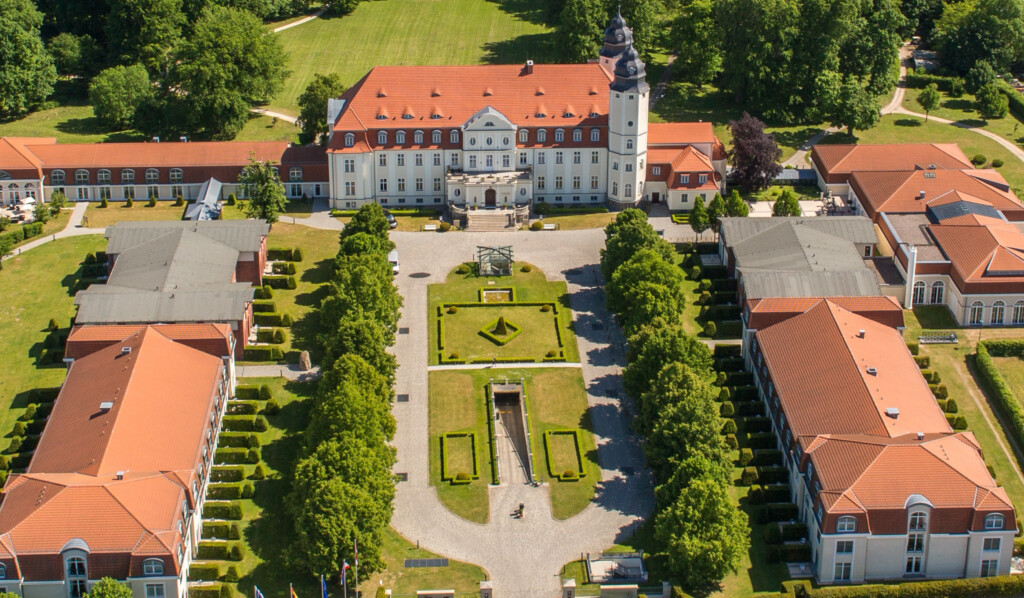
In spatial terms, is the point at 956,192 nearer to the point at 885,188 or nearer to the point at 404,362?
the point at 885,188

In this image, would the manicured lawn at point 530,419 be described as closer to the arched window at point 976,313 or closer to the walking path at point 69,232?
the arched window at point 976,313

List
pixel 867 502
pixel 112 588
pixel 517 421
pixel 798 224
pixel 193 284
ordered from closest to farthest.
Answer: pixel 112 588 → pixel 867 502 → pixel 517 421 → pixel 193 284 → pixel 798 224

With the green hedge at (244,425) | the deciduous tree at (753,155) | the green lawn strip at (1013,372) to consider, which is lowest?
the green hedge at (244,425)

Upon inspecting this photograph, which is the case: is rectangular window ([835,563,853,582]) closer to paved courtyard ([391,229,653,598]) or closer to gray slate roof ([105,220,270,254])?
paved courtyard ([391,229,653,598])

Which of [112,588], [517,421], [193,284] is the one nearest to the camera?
[112,588]

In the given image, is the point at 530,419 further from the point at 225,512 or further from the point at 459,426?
the point at 225,512

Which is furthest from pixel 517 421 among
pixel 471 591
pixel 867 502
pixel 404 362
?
pixel 867 502

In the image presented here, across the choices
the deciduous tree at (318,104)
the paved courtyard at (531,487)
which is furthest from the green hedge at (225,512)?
the deciduous tree at (318,104)
